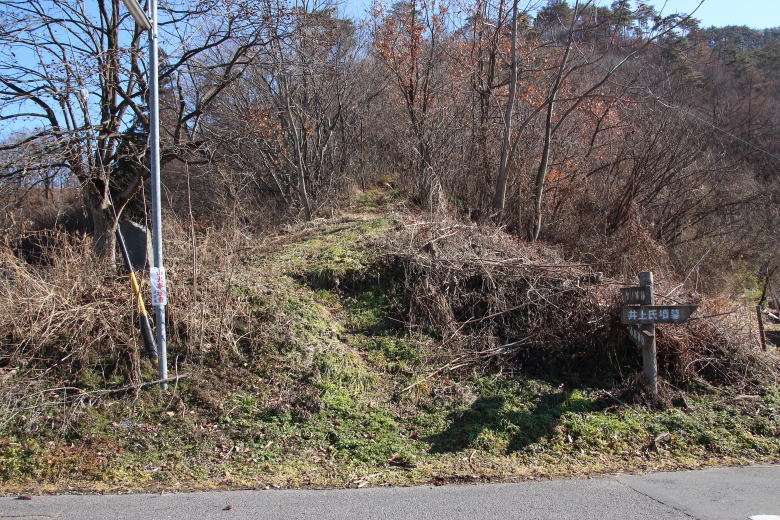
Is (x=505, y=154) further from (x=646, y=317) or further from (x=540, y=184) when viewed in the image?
(x=646, y=317)

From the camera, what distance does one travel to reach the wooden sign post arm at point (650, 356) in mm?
7535

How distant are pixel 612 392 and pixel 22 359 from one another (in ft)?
24.8

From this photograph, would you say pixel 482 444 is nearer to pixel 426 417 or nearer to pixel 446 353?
pixel 426 417

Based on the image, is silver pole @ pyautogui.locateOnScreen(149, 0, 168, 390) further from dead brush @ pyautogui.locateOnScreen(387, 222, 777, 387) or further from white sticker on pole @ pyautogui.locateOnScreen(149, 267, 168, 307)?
dead brush @ pyautogui.locateOnScreen(387, 222, 777, 387)

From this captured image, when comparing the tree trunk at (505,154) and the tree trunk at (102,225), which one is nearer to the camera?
the tree trunk at (102,225)

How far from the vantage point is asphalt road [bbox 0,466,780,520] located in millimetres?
4891

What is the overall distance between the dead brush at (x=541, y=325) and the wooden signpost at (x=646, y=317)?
0.54 m

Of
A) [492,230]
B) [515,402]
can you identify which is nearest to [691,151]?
[492,230]

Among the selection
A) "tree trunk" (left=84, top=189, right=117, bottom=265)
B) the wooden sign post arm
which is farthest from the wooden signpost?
"tree trunk" (left=84, top=189, right=117, bottom=265)

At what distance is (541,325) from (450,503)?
4.10 meters

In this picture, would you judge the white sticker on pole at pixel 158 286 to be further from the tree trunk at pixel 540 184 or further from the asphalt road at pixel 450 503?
the tree trunk at pixel 540 184

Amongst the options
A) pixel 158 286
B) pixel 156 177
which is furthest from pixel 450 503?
pixel 156 177

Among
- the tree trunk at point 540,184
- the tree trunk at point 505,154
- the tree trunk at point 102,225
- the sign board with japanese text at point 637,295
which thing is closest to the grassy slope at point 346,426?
the sign board with japanese text at point 637,295

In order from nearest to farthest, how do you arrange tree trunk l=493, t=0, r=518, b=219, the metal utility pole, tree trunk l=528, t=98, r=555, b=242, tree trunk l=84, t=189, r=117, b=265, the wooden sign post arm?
the metal utility pole → the wooden sign post arm → tree trunk l=84, t=189, r=117, b=265 → tree trunk l=493, t=0, r=518, b=219 → tree trunk l=528, t=98, r=555, b=242
